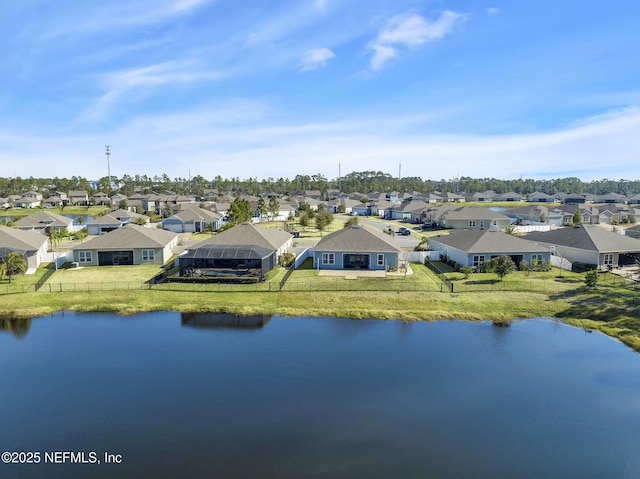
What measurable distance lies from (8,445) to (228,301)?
19520mm

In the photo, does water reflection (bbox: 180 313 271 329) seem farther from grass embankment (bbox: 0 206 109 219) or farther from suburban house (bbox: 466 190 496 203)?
suburban house (bbox: 466 190 496 203)

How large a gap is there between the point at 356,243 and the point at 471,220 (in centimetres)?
4383

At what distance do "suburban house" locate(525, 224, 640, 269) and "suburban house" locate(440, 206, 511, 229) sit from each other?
100 feet

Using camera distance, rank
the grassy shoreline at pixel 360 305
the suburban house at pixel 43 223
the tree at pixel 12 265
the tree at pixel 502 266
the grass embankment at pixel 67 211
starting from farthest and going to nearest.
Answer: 1. the grass embankment at pixel 67 211
2. the suburban house at pixel 43 223
3. the tree at pixel 12 265
4. the tree at pixel 502 266
5. the grassy shoreline at pixel 360 305

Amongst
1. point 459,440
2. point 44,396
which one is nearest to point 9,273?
point 44,396

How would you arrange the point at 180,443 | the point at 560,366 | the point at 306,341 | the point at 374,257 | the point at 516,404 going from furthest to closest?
the point at 374,257 < the point at 306,341 < the point at 560,366 < the point at 516,404 < the point at 180,443

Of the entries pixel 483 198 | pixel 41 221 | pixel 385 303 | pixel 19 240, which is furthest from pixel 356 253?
pixel 483 198

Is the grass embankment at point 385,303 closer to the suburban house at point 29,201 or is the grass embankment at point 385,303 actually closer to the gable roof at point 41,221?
the gable roof at point 41,221

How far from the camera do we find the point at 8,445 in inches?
680

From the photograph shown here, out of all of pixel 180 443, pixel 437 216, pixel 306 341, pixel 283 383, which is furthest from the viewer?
pixel 437 216

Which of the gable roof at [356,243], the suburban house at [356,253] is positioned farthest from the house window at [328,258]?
the gable roof at [356,243]

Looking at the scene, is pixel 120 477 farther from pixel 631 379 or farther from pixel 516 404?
pixel 631 379

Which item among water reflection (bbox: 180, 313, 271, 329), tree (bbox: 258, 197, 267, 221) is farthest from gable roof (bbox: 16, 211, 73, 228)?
water reflection (bbox: 180, 313, 271, 329)

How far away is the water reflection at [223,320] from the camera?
31.1 metres
